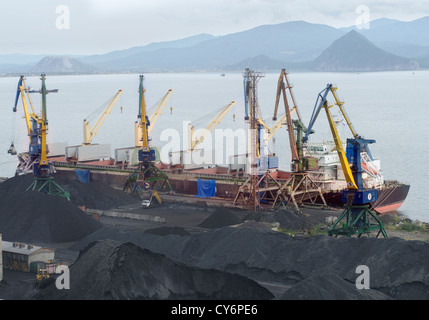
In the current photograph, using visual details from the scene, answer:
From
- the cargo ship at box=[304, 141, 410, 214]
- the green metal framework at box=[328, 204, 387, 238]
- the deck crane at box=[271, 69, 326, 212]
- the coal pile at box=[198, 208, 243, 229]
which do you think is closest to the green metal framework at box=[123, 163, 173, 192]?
the deck crane at box=[271, 69, 326, 212]

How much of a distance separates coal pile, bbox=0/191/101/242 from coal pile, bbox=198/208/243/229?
6.94 m

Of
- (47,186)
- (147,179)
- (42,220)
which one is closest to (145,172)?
(147,179)

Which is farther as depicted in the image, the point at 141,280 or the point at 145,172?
the point at 145,172

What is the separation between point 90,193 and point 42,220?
1157cm

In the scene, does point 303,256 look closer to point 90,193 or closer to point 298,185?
point 298,185

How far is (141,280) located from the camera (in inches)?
1118

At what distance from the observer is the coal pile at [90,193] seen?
54.5 meters

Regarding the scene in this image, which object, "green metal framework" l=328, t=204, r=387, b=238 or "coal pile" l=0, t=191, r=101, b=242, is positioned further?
"coal pile" l=0, t=191, r=101, b=242

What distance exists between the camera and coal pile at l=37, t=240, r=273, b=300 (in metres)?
27.8

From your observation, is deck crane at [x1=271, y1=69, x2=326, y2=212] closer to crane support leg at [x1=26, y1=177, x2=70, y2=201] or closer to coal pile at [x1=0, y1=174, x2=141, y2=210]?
coal pile at [x1=0, y1=174, x2=141, y2=210]

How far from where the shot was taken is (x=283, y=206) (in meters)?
52.2
